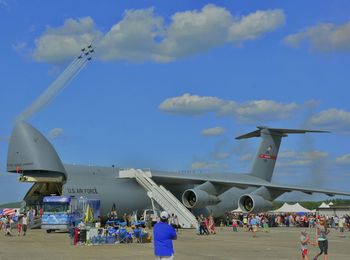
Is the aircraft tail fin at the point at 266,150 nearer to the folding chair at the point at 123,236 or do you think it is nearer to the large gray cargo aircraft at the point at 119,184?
the large gray cargo aircraft at the point at 119,184

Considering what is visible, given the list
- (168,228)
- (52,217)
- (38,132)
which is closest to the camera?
(168,228)

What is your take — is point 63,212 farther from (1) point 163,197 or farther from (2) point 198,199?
(2) point 198,199

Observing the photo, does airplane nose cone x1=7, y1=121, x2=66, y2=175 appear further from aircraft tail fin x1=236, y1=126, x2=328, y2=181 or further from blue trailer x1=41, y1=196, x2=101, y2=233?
aircraft tail fin x1=236, y1=126, x2=328, y2=181

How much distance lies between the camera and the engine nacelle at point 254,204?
118ft

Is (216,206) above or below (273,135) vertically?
below

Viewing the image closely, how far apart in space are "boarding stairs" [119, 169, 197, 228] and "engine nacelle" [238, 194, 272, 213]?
15.2ft

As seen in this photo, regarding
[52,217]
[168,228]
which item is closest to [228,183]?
[52,217]

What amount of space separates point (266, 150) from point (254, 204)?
390 inches

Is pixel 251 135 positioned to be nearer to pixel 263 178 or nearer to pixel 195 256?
pixel 263 178

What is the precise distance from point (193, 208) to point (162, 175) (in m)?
3.16

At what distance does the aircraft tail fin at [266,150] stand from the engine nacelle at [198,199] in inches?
345

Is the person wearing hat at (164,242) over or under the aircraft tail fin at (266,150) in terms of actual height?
under

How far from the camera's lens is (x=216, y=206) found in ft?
128

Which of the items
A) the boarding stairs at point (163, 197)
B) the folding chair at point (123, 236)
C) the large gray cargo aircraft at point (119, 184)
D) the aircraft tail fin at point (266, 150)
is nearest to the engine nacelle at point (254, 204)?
the large gray cargo aircraft at point (119, 184)
